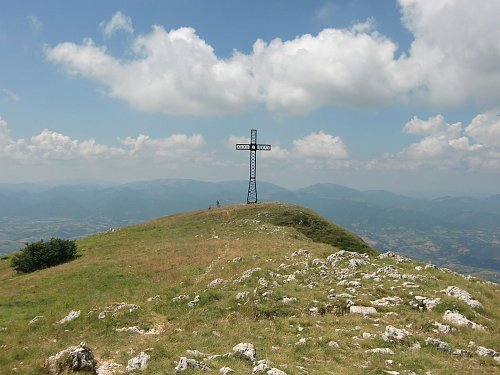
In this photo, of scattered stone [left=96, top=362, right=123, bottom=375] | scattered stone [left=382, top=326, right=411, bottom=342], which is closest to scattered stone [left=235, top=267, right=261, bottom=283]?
scattered stone [left=382, top=326, right=411, bottom=342]

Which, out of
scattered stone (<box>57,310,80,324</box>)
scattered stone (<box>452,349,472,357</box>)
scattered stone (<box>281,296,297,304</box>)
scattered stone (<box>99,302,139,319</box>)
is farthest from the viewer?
scattered stone (<box>99,302,139,319</box>)

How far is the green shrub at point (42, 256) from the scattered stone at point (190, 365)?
42760mm

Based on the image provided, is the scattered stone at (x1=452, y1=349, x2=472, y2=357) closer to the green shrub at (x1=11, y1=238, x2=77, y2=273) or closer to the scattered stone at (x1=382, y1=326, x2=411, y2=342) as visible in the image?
the scattered stone at (x1=382, y1=326, x2=411, y2=342)

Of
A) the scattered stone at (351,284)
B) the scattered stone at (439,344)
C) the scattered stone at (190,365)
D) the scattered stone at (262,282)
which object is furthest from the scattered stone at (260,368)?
the scattered stone at (351,284)

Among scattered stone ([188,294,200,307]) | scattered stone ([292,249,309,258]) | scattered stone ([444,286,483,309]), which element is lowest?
scattered stone ([188,294,200,307])

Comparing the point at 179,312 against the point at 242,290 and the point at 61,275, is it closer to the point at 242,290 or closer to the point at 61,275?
the point at 242,290

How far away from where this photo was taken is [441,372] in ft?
50.0

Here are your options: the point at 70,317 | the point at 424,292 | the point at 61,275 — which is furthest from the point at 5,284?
the point at 424,292

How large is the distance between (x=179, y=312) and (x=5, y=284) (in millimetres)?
26357

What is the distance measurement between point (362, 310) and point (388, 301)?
7.88 feet

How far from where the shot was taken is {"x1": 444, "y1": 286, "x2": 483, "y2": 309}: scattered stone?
23.3 metres

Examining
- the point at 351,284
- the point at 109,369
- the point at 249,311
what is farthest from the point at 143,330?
the point at 351,284

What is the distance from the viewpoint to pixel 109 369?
56.4 ft

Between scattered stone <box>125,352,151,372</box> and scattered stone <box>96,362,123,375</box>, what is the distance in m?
0.50
